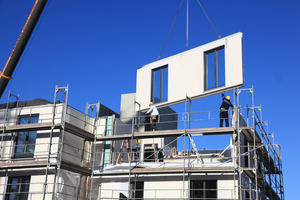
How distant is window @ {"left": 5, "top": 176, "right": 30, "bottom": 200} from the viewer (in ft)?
61.2

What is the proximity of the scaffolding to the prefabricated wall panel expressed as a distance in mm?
729

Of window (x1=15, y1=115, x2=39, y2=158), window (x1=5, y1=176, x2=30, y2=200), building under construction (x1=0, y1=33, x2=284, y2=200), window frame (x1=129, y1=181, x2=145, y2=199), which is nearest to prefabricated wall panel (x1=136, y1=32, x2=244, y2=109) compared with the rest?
building under construction (x1=0, y1=33, x2=284, y2=200)

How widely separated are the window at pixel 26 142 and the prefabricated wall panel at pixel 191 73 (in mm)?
5826

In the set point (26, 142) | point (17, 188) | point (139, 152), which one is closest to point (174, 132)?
point (139, 152)

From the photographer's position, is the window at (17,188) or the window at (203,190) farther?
the window at (17,188)

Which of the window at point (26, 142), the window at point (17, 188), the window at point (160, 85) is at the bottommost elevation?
the window at point (17, 188)

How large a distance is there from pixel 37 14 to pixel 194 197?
1309 cm

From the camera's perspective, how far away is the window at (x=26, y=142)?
771 inches

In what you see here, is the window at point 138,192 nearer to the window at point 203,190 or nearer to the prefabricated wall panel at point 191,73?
the window at point 203,190

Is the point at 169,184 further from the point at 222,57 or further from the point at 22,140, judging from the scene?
the point at 22,140

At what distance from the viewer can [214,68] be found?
19234 millimetres

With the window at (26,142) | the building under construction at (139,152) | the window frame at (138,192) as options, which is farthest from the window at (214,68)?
the window at (26,142)

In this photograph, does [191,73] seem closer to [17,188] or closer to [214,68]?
[214,68]

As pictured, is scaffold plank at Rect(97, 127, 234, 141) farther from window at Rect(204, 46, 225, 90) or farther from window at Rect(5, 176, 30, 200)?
window at Rect(5, 176, 30, 200)
